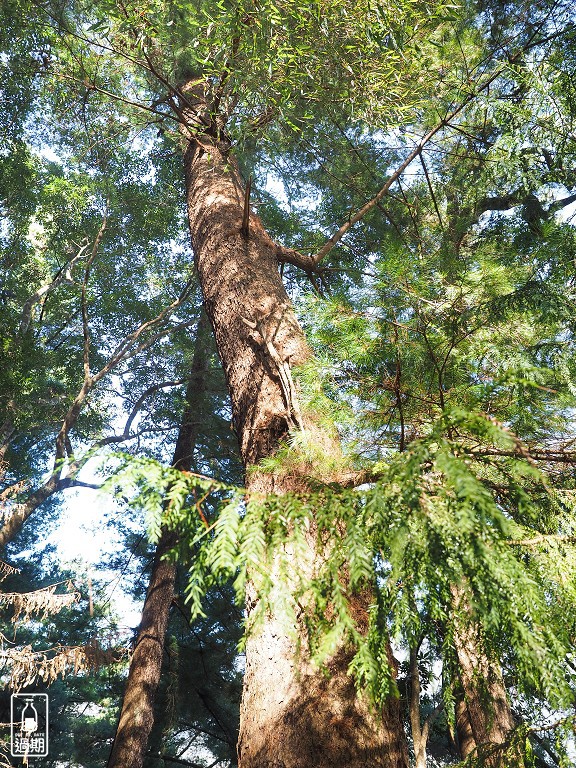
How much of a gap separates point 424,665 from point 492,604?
14.0 ft

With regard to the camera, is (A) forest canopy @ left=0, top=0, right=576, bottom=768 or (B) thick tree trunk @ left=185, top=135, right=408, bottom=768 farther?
(B) thick tree trunk @ left=185, top=135, right=408, bottom=768

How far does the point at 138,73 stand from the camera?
654cm

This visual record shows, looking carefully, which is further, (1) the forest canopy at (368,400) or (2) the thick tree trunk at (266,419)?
(2) the thick tree trunk at (266,419)

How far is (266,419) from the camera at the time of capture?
236 cm

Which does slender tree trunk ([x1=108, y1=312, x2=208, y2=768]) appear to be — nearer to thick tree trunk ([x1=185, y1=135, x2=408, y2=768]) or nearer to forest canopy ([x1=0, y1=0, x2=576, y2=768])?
forest canopy ([x1=0, y1=0, x2=576, y2=768])

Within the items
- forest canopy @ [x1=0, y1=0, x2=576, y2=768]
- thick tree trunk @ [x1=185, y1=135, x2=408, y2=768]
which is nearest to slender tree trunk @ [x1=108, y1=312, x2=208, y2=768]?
forest canopy @ [x1=0, y1=0, x2=576, y2=768]

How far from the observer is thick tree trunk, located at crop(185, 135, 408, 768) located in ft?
5.15

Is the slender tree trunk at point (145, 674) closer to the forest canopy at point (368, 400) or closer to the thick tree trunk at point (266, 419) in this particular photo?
the forest canopy at point (368, 400)

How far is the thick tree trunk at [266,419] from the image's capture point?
1.57 m

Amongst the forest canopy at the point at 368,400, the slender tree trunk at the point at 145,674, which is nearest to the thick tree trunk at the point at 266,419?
the forest canopy at the point at 368,400

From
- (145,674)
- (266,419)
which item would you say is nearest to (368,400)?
(266,419)

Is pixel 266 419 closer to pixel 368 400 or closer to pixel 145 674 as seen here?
pixel 368 400

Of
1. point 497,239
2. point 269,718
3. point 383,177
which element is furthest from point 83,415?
point 269,718

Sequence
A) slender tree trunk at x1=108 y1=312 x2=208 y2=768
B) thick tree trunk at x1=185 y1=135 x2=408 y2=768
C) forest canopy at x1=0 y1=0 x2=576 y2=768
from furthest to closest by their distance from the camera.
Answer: slender tree trunk at x1=108 y1=312 x2=208 y2=768
thick tree trunk at x1=185 y1=135 x2=408 y2=768
forest canopy at x1=0 y1=0 x2=576 y2=768
